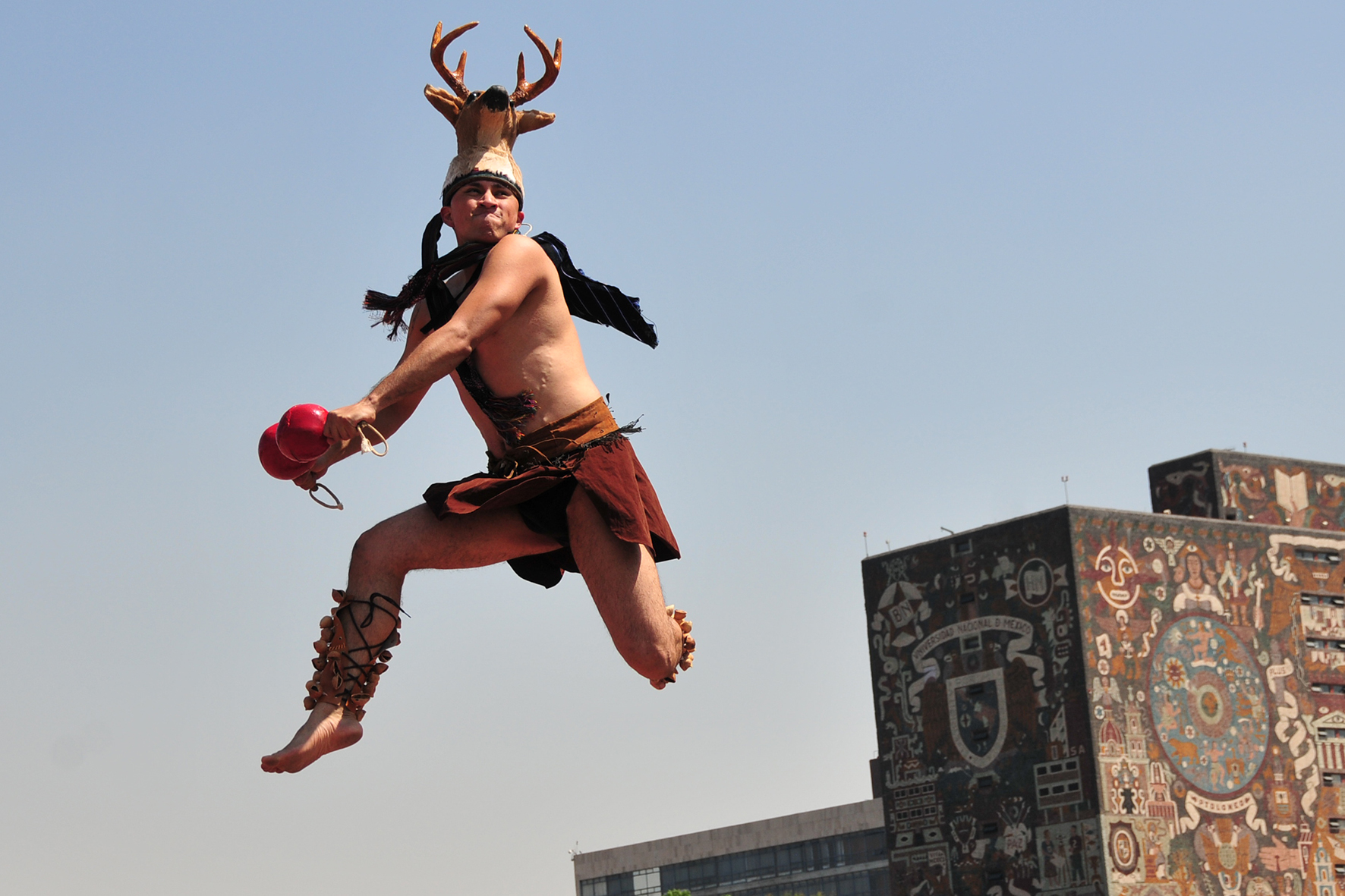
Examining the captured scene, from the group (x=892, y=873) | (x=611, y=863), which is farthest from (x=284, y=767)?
(x=611, y=863)

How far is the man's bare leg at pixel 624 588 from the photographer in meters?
6.60

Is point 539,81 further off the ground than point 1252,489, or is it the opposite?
point 1252,489

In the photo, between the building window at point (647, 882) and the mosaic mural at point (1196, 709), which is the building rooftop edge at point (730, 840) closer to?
the building window at point (647, 882)

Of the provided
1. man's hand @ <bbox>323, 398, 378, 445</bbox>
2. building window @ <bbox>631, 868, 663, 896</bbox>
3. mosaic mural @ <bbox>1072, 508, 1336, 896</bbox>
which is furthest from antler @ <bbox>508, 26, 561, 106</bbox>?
building window @ <bbox>631, 868, 663, 896</bbox>

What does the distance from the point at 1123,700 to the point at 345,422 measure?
183 feet

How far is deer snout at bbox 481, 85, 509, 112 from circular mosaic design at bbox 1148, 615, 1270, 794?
55455 millimetres

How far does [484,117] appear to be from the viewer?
6934mm

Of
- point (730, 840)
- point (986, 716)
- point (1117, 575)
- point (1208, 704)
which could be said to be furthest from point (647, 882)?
point (1117, 575)

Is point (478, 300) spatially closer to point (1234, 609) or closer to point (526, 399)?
point (526, 399)

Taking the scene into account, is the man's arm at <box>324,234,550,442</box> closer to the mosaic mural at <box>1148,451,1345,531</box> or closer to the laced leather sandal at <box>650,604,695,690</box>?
the laced leather sandal at <box>650,604,695,690</box>

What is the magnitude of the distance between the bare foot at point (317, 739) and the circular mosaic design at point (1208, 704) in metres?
55.9

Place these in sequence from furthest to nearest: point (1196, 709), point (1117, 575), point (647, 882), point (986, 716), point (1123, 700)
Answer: point (647, 882), point (986, 716), point (1117, 575), point (1196, 709), point (1123, 700)

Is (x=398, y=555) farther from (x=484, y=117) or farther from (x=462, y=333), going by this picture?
(x=484, y=117)

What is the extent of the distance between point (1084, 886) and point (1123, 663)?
631cm
